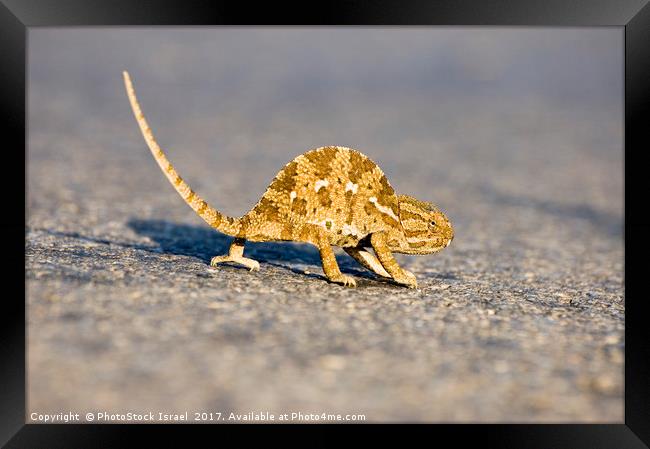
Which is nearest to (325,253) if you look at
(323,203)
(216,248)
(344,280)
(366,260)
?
(344,280)

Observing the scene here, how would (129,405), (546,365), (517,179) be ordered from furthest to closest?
(517,179) < (546,365) < (129,405)

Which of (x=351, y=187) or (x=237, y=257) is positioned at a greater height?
(x=351, y=187)

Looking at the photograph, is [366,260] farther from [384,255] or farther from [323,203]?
[323,203]

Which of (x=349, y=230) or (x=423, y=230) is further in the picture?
(x=423, y=230)

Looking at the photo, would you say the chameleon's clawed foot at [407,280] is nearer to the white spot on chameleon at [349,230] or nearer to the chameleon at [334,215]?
the chameleon at [334,215]

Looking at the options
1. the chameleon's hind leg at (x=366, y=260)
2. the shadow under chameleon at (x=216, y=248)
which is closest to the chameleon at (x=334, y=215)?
the chameleon's hind leg at (x=366, y=260)

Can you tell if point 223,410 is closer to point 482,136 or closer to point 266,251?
point 266,251
